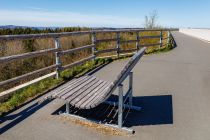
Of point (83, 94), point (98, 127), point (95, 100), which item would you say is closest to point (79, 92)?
point (83, 94)

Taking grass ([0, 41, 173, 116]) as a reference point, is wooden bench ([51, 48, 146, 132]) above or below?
above

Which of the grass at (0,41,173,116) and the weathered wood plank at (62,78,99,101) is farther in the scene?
the grass at (0,41,173,116)

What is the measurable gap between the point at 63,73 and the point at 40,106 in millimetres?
3048

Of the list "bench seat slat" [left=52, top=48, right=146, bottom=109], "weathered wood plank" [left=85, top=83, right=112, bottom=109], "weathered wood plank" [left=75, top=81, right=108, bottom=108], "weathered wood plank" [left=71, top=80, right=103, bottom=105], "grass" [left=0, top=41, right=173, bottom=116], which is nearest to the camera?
"weathered wood plank" [left=85, top=83, right=112, bottom=109]

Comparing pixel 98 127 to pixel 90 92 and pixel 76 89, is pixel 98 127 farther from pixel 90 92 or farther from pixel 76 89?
pixel 76 89

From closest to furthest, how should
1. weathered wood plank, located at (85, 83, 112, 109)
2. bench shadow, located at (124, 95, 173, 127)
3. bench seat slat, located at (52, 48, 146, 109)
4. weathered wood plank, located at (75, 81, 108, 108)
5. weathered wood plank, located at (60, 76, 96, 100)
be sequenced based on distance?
1. weathered wood plank, located at (85, 83, 112, 109)
2. bench seat slat, located at (52, 48, 146, 109)
3. weathered wood plank, located at (75, 81, 108, 108)
4. weathered wood plank, located at (60, 76, 96, 100)
5. bench shadow, located at (124, 95, 173, 127)

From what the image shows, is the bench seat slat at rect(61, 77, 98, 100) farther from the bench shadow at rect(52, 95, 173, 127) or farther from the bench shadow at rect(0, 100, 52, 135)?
the bench shadow at rect(0, 100, 52, 135)

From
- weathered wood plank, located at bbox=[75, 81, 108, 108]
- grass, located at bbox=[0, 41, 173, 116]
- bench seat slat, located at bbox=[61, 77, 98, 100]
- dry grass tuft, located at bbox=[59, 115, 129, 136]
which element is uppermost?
bench seat slat, located at bbox=[61, 77, 98, 100]

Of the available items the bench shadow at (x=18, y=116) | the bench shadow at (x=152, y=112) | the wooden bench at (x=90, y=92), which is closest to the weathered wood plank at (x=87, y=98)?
the wooden bench at (x=90, y=92)

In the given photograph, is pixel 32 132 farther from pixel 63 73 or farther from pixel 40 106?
pixel 63 73

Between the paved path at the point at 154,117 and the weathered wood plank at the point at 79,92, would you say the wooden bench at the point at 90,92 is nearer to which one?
the weathered wood plank at the point at 79,92

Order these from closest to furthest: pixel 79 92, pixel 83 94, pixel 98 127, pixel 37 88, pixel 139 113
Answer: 1. pixel 98 127
2. pixel 83 94
3. pixel 79 92
4. pixel 139 113
5. pixel 37 88

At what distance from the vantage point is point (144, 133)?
4836mm

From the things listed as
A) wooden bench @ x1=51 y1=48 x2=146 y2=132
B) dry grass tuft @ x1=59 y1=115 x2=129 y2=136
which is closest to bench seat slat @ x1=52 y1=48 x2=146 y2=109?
wooden bench @ x1=51 y1=48 x2=146 y2=132
